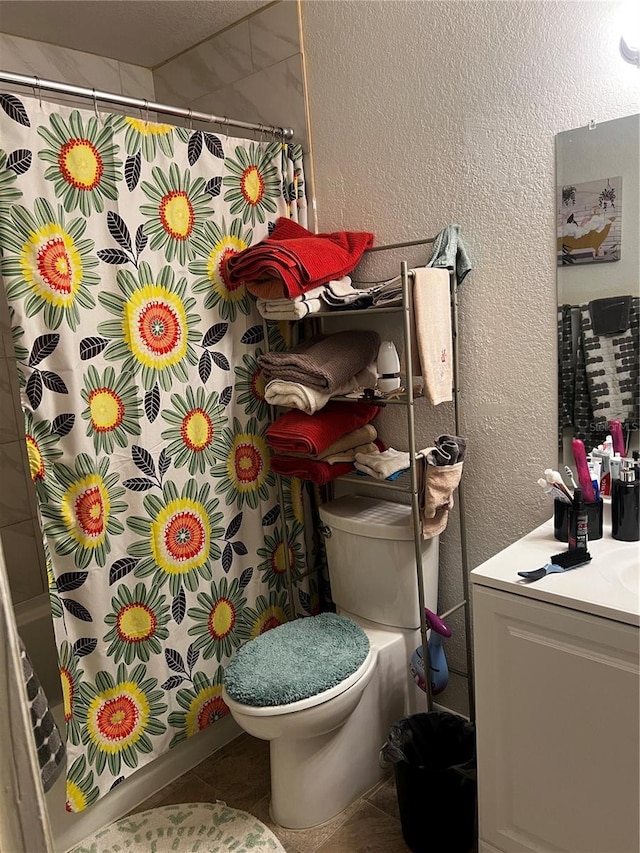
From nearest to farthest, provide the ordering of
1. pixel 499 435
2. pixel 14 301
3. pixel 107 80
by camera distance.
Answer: pixel 14 301
pixel 499 435
pixel 107 80

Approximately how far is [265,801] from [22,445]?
4.92 ft

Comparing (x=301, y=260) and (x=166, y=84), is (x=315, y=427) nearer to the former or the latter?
(x=301, y=260)

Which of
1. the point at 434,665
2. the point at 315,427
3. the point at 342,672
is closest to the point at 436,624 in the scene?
the point at 434,665

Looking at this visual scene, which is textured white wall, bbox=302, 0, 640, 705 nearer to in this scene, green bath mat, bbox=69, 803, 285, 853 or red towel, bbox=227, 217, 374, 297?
red towel, bbox=227, 217, 374, 297

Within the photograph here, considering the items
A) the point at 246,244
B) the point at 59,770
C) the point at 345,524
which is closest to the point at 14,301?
the point at 246,244

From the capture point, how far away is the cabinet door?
127 cm

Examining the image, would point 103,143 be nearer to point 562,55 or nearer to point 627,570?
point 562,55

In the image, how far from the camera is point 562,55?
5.24ft

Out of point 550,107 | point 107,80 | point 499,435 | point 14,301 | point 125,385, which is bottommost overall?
point 499,435

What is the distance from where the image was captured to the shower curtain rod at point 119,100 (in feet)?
5.09

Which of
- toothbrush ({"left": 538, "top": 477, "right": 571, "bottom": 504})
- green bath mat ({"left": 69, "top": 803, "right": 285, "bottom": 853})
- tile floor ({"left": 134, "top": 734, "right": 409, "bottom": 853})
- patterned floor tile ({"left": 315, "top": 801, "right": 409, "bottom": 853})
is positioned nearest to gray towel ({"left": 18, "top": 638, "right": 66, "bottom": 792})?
green bath mat ({"left": 69, "top": 803, "right": 285, "bottom": 853})

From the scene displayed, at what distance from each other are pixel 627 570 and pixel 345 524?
0.81 metres

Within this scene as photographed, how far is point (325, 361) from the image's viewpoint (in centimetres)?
193

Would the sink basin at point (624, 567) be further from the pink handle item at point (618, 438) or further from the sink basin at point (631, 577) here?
the pink handle item at point (618, 438)
